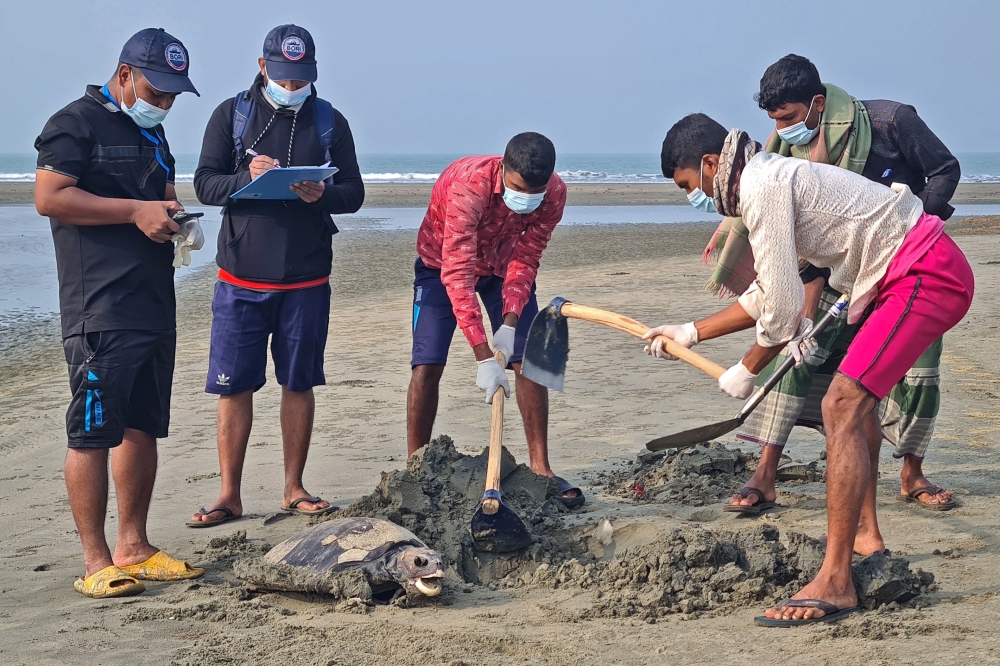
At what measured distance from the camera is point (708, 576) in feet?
12.2

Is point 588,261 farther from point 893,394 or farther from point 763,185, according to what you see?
point 763,185

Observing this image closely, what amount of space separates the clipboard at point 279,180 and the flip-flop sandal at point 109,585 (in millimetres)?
1784

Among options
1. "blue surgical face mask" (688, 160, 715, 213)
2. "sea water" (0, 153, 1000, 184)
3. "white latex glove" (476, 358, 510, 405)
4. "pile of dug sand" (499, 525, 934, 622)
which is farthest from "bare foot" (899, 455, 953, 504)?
"sea water" (0, 153, 1000, 184)

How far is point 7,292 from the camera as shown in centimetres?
1305

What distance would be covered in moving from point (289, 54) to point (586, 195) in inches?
1368

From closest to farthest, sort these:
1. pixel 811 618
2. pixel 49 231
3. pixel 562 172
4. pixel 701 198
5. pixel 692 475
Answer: pixel 811 618 < pixel 701 198 < pixel 692 475 < pixel 49 231 < pixel 562 172

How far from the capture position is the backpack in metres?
4.74

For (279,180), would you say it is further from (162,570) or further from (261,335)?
(162,570)

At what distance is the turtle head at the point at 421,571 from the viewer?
3.68 m

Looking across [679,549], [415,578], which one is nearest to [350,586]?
[415,578]

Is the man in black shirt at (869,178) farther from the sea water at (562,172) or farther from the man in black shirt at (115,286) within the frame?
the sea water at (562,172)

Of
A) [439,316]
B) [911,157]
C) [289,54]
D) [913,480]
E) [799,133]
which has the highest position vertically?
[289,54]

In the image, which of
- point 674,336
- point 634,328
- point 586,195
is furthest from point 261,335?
point 586,195

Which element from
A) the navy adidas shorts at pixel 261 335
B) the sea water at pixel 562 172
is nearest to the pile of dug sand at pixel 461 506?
the navy adidas shorts at pixel 261 335
